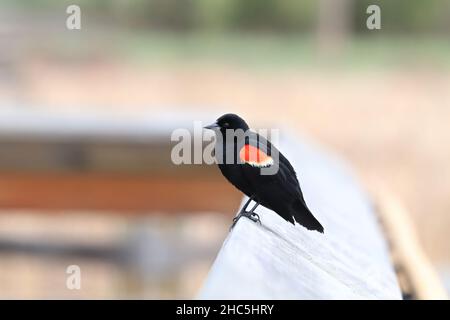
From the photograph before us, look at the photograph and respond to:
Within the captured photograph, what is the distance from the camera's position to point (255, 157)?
56.2 inches

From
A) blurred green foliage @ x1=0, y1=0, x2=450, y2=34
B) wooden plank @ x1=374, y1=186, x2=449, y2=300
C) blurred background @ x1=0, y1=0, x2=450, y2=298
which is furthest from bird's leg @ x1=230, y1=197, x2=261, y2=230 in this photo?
blurred green foliage @ x1=0, y1=0, x2=450, y2=34

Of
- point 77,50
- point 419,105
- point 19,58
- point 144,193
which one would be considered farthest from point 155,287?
point 77,50

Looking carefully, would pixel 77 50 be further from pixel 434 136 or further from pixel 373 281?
pixel 373 281

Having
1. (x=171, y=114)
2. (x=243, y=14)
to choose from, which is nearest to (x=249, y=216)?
(x=171, y=114)

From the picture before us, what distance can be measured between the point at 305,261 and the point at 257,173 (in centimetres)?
23

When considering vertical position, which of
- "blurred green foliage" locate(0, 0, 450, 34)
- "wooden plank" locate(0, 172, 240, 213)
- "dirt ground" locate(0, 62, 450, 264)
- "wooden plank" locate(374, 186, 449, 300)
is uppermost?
"blurred green foliage" locate(0, 0, 450, 34)

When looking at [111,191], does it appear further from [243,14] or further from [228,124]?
[243,14]

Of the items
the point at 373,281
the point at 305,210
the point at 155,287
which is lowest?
the point at 155,287

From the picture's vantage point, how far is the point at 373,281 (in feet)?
4.50

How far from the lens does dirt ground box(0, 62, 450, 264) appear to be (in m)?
8.19

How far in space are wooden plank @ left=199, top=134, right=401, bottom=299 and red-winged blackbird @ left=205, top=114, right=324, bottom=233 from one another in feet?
Result: 0.11

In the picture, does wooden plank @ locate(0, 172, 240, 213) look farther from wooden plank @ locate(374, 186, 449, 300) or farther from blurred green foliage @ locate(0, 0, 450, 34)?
blurred green foliage @ locate(0, 0, 450, 34)

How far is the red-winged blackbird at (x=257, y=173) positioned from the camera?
1.32 metres
